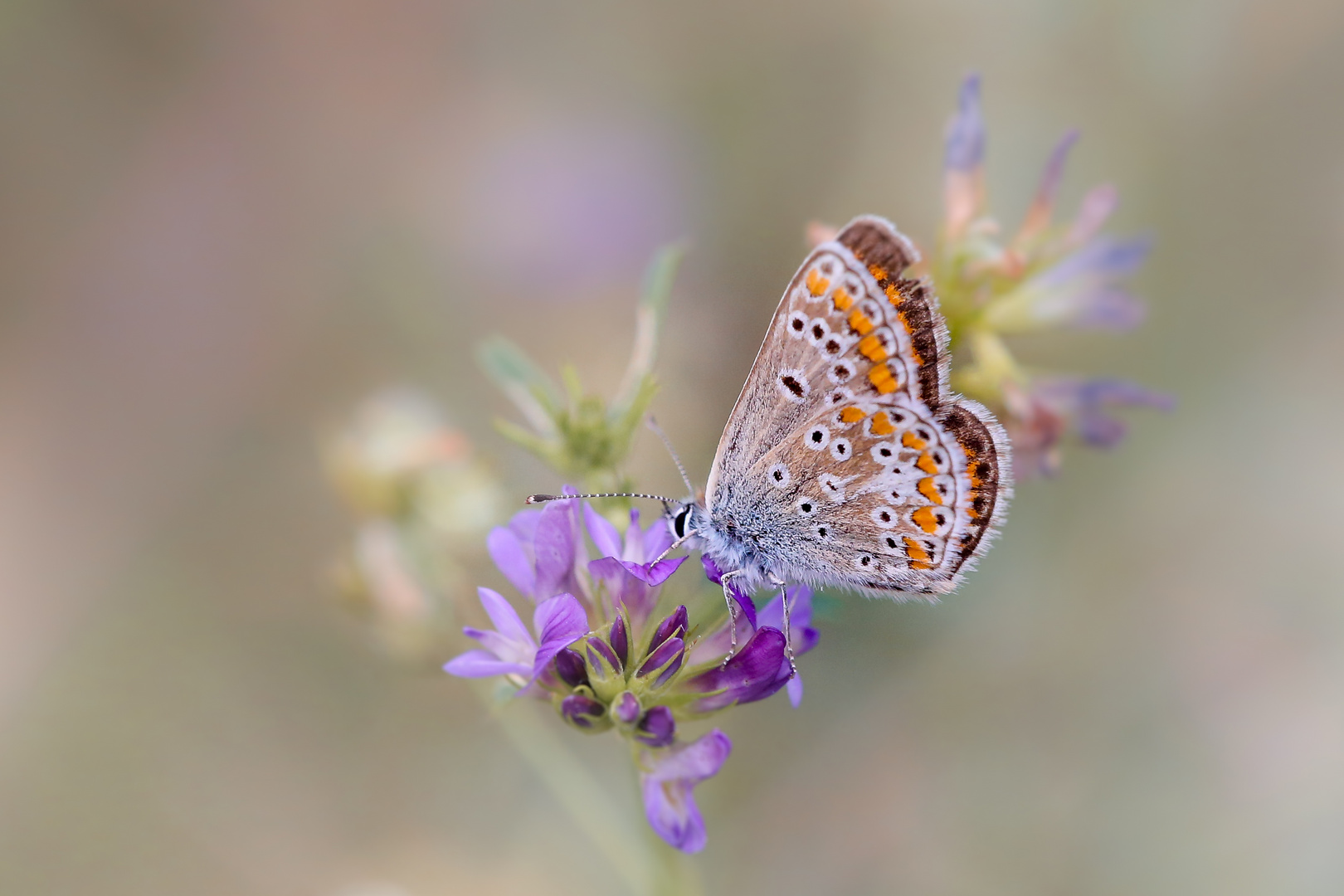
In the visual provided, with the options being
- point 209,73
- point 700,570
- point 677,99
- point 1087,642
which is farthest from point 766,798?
point 209,73

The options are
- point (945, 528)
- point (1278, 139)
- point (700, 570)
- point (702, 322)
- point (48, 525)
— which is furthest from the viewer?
point (48, 525)

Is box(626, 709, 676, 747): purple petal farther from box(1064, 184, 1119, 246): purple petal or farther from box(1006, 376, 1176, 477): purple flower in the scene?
box(1064, 184, 1119, 246): purple petal

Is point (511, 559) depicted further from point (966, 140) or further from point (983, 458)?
point (966, 140)

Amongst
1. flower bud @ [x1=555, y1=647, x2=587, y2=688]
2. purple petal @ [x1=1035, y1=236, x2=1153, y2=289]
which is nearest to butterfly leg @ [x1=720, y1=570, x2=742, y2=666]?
Answer: flower bud @ [x1=555, y1=647, x2=587, y2=688]

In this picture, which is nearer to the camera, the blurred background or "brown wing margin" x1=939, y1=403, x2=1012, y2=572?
"brown wing margin" x1=939, y1=403, x2=1012, y2=572

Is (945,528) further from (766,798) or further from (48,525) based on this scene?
(48,525)

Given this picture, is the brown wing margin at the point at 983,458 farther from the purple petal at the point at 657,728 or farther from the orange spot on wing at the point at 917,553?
the purple petal at the point at 657,728
